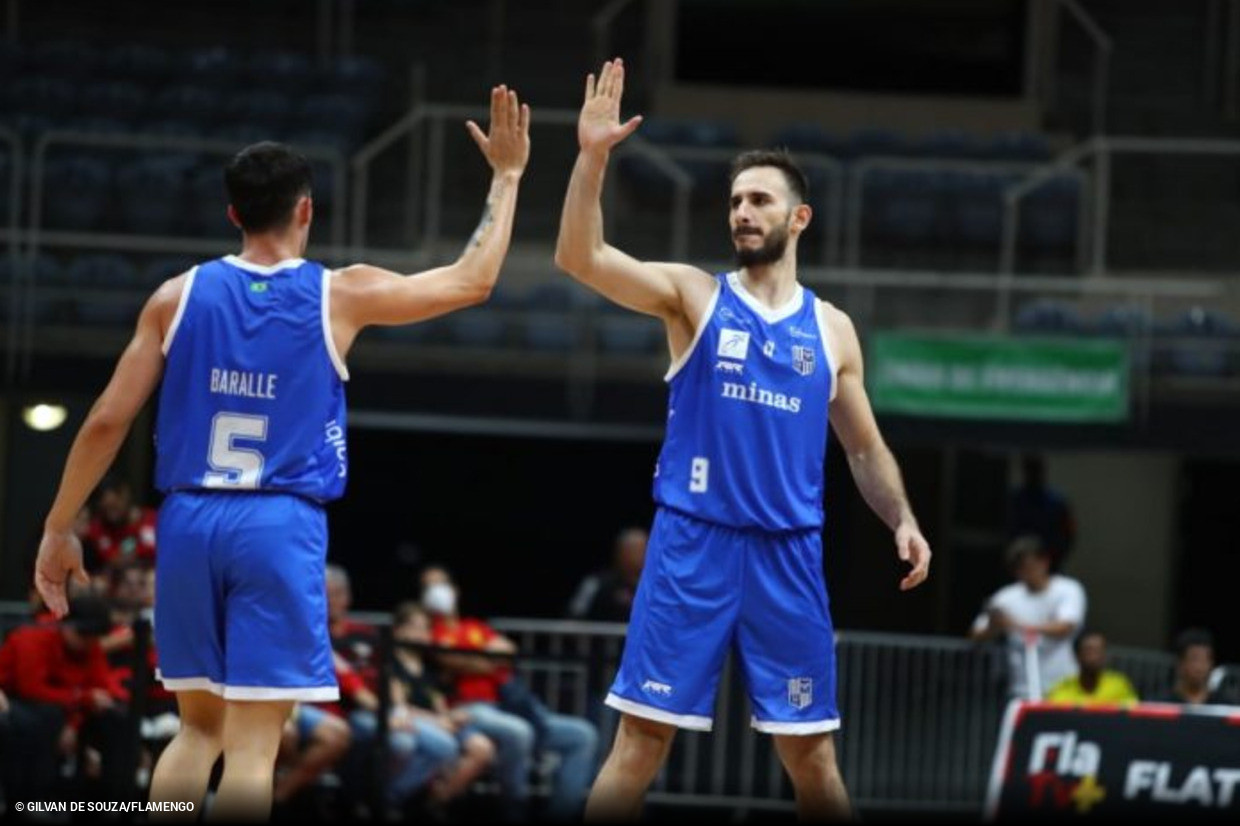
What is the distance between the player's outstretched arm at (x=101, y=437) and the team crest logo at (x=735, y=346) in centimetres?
171

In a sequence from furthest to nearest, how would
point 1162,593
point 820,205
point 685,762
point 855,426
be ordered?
1. point 1162,593
2. point 820,205
3. point 685,762
4. point 855,426

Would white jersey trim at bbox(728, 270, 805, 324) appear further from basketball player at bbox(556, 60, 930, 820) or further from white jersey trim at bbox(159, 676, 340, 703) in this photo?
white jersey trim at bbox(159, 676, 340, 703)

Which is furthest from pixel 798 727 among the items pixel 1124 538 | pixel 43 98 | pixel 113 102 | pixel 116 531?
pixel 1124 538

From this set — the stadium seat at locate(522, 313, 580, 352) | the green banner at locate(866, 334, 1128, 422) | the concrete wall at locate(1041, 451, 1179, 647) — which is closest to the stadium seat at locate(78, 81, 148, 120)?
the stadium seat at locate(522, 313, 580, 352)

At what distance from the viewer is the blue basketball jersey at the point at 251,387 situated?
727cm

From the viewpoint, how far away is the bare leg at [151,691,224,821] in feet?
23.6

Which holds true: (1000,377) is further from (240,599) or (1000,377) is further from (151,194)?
(240,599)

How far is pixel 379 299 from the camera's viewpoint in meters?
7.37

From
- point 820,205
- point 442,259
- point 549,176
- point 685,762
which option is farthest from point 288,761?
point 549,176

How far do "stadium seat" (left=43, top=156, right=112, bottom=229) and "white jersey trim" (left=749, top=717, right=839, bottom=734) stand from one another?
1155 cm

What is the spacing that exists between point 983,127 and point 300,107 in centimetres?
645

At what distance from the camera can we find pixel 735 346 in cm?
766

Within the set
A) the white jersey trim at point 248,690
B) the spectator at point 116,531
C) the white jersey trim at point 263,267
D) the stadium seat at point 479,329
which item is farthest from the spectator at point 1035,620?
the white jersey trim at point 263,267

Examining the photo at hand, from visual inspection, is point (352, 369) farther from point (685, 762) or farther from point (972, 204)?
point (972, 204)
